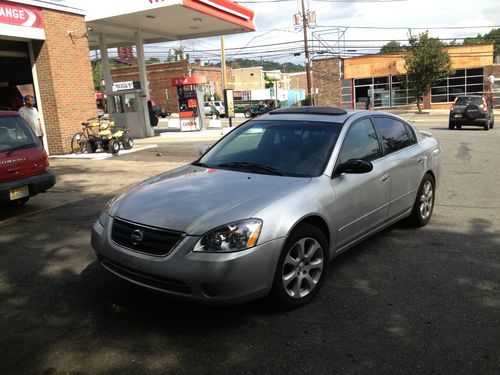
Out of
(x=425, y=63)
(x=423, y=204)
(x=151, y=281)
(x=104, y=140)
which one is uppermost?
(x=425, y=63)

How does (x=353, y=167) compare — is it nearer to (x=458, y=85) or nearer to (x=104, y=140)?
(x=104, y=140)

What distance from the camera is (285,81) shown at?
9956 cm

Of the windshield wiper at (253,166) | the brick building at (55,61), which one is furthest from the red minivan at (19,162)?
the brick building at (55,61)

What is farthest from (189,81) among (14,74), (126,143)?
(126,143)

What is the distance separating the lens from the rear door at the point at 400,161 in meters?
5.17

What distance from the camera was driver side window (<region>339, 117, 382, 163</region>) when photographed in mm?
4578

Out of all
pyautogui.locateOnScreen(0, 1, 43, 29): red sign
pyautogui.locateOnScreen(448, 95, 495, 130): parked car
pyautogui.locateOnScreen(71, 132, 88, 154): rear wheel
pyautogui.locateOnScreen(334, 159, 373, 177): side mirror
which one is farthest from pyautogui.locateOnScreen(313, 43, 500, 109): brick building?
pyautogui.locateOnScreen(334, 159, 373, 177): side mirror

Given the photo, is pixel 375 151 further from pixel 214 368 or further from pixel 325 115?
pixel 214 368

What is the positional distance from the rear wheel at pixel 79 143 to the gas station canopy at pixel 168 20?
18.4 feet

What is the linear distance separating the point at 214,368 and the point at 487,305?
2361 millimetres

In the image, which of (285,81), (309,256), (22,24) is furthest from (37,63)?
(285,81)

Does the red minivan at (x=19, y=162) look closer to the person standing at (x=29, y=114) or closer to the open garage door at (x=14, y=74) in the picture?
the person standing at (x=29, y=114)

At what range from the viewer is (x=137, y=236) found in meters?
3.49

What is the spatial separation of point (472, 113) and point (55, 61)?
1745 centimetres
